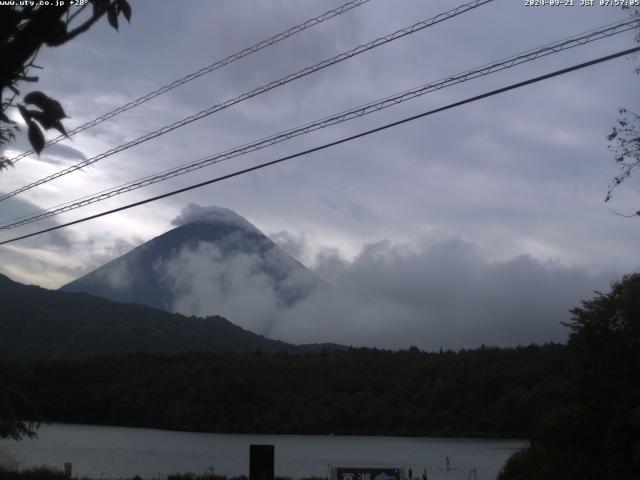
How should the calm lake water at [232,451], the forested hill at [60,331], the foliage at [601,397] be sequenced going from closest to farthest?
the foliage at [601,397] < the calm lake water at [232,451] < the forested hill at [60,331]

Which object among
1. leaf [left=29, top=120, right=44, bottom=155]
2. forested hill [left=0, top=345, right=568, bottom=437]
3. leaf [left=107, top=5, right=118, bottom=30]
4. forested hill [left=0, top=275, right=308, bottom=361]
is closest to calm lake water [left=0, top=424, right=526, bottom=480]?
forested hill [left=0, top=345, right=568, bottom=437]

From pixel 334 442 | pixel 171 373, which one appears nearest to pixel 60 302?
pixel 171 373

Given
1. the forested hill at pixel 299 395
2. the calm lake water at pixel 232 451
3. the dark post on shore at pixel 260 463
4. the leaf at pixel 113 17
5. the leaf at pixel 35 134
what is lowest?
the calm lake water at pixel 232 451

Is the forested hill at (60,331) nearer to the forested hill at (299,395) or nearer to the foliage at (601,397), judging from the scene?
the forested hill at (299,395)

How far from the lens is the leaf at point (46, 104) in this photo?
13.7 ft

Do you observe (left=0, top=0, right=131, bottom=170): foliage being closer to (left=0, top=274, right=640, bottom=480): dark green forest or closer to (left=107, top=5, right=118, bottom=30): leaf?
(left=107, top=5, right=118, bottom=30): leaf

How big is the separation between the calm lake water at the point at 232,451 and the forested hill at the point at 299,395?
3.10m

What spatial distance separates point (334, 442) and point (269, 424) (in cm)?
Result: 1246

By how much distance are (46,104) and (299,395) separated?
13036 cm

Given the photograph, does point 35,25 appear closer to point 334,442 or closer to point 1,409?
point 1,409

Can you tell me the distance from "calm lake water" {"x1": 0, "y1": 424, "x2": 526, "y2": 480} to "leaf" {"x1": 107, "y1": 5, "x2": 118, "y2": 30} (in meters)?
63.8

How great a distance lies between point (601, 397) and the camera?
2136 cm

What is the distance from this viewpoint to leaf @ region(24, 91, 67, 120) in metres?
4.18

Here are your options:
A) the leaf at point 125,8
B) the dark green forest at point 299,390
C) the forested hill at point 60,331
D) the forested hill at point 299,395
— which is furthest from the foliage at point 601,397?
the forested hill at point 60,331
